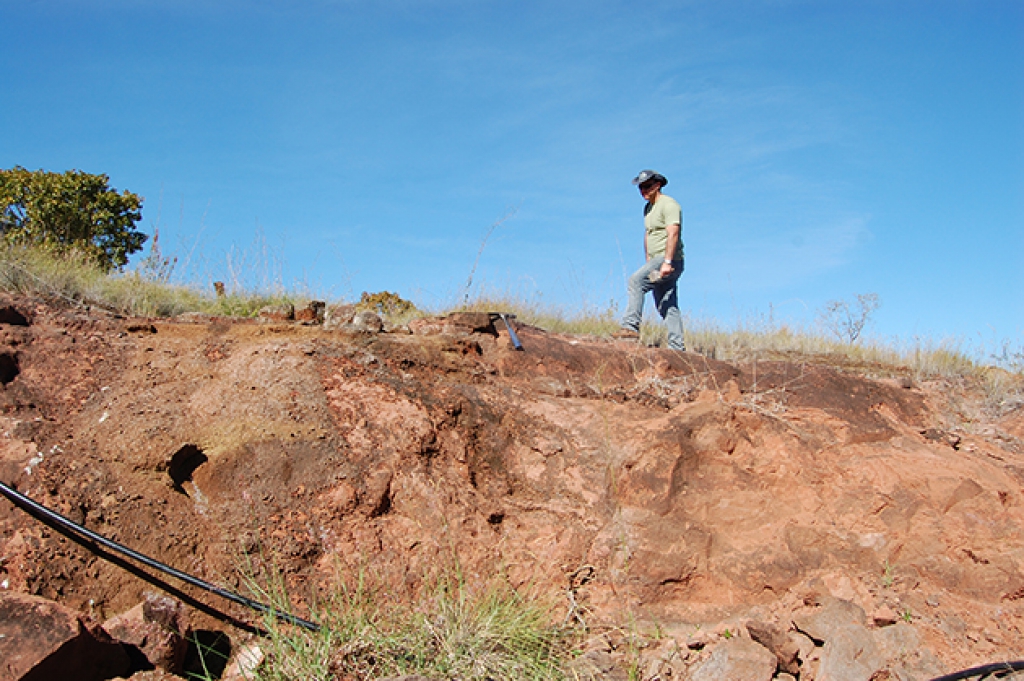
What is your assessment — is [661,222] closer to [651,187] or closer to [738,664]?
[651,187]

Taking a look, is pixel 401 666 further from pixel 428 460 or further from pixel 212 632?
pixel 428 460

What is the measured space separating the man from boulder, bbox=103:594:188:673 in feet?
18.3

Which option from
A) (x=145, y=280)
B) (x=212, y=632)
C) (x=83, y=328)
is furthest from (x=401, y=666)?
(x=145, y=280)

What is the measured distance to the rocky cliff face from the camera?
3785 mm

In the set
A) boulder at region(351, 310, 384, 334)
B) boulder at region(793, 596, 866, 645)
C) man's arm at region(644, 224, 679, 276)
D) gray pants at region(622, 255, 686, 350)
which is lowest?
boulder at region(793, 596, 866, 645)

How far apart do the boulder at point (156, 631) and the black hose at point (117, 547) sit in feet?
0.54

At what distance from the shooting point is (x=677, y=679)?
11.8ft

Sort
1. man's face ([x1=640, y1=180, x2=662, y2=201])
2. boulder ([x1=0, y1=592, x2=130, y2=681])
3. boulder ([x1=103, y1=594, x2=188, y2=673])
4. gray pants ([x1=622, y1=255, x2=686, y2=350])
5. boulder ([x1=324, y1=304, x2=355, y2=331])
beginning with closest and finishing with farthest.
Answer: boulder ([x1=0, y1=592, x2=130, y2=681]) < boulder ([x1=103, y1=594, x2=188, y2=673]) < boulder ([x1=324, y1=304, x2=355, y2=331]) < gray pants ([x1=622, y1=255, x2=686, y2=350]) < man's face ([x1=640, y1=180, x2=662, y2=201])

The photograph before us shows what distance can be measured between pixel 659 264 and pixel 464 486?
448 cm

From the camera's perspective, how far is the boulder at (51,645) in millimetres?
2838

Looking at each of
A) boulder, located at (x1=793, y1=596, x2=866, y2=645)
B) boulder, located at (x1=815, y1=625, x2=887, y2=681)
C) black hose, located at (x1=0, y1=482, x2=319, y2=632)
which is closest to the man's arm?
boulder, located at (x1=793, y1=596, x2=866, y2=645)

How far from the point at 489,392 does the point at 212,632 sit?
2223mm

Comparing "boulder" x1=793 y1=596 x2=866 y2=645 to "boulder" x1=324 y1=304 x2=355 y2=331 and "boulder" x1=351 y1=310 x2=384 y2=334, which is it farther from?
"boulder" x1=324 y1=304 x2=355 y2=331

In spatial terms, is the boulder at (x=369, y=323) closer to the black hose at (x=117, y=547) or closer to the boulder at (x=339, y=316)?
the boulder at (x=339, y=316)
